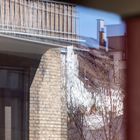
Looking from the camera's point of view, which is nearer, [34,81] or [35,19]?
[35,19]

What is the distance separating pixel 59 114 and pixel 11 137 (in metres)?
0.37

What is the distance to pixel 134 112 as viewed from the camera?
0.95 m

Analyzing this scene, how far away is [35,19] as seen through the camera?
3.27 meters

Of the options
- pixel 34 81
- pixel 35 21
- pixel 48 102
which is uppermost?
pixel 35 21

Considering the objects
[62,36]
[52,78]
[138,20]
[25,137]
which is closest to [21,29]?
[62,36]

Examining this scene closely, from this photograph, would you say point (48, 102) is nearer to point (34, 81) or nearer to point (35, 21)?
point (34, 81)

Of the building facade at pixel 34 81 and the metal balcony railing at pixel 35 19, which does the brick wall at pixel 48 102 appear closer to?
the building facade at pixel 34 81

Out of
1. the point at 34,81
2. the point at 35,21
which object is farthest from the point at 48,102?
the point at 35,21

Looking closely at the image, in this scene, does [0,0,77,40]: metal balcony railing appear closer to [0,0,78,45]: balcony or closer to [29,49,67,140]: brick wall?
[0,0,78,45]: balcony

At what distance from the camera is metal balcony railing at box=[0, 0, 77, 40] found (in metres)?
3.06

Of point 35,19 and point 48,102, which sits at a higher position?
point 35,19

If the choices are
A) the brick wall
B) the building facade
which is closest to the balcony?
the building facade

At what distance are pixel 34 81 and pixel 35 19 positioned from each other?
0.52 m

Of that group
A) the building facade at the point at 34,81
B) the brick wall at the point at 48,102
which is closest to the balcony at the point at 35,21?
the building facade at the point at 34,81
